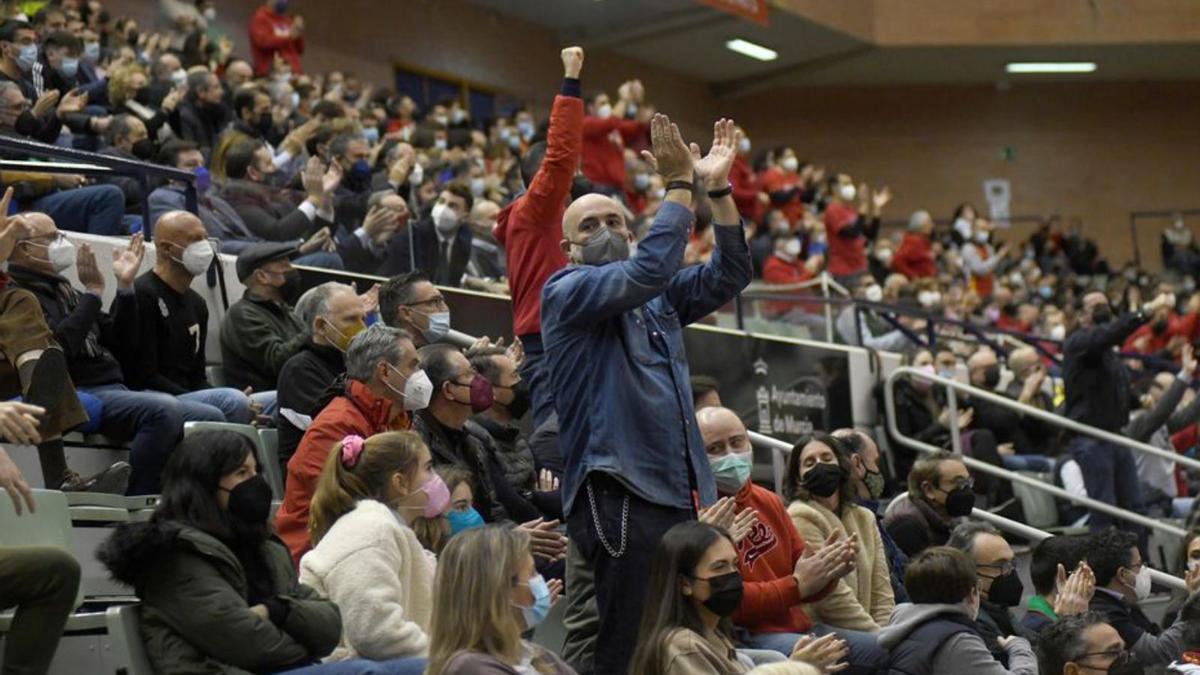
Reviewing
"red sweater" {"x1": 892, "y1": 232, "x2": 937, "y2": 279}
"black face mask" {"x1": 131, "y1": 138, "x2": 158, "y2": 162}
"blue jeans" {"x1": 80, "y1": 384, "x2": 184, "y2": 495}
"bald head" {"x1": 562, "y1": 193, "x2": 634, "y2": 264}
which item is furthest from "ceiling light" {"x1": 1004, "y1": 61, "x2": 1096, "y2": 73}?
"bald head" {"x1": 562, "y1": 193, "x2": 634, "y2": 264}

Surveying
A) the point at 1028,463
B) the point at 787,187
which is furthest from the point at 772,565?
the point at 787,187

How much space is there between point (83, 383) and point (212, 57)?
7830 millimetres

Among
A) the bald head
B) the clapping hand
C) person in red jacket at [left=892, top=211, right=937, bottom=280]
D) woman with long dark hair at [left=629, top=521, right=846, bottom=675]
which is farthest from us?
person in red jacket at [left=892, top=211, right=937, bottom=280]

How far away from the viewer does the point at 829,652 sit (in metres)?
4.67

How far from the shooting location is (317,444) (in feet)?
18.5

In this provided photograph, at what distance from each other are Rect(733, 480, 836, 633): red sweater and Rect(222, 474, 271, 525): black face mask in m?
1.45

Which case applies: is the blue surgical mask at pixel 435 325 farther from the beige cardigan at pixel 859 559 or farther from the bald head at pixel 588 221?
the bald head at pixel 588 221

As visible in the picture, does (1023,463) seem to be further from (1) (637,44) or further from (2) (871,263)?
(1) (637,44)

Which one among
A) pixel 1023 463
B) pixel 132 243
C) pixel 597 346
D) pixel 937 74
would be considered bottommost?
pixel 1023 463

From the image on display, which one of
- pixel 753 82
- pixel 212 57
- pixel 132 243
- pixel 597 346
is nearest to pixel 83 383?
pixel 132 243

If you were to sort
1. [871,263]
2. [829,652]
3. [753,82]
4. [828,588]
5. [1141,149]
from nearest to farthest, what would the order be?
[829,652] < [828,588] < [871,263] < [753,82] < [1141,149]

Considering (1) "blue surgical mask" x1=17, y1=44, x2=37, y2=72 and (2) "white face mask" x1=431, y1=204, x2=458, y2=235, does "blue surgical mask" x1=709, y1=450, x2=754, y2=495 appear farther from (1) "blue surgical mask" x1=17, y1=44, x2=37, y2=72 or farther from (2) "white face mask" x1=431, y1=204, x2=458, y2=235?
(1) "blue surgical mask" x1=17, y1=44, x2=37, y2=72

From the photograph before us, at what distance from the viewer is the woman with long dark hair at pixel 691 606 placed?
14.7 ft

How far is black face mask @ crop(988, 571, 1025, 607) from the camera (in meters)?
6.36
